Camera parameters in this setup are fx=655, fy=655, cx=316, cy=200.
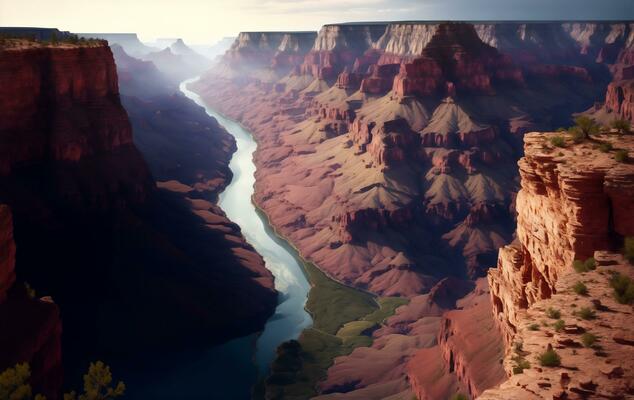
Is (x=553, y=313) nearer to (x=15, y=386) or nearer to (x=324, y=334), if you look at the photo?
(x=15, y=386)

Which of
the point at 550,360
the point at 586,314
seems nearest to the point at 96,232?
the point at 586,314

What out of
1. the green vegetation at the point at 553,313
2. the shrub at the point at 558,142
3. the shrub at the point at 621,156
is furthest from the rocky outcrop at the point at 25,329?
the shrub at the point at 621,156

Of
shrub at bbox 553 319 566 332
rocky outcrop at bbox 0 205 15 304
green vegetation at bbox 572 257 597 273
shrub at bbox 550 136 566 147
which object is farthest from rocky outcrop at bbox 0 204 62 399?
shrub at bbox 550 136 566 147

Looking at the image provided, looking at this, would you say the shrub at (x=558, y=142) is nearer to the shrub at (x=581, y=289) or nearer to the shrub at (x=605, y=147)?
the shrub at (x=605, y=147)

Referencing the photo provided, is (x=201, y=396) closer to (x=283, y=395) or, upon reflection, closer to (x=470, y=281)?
(x=283, y=395)

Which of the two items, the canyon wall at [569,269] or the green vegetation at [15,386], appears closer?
the canyon wall at [569,269]

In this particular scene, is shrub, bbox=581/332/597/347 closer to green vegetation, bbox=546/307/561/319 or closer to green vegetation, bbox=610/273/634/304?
green vegetation, bbox=546/307/561/319
